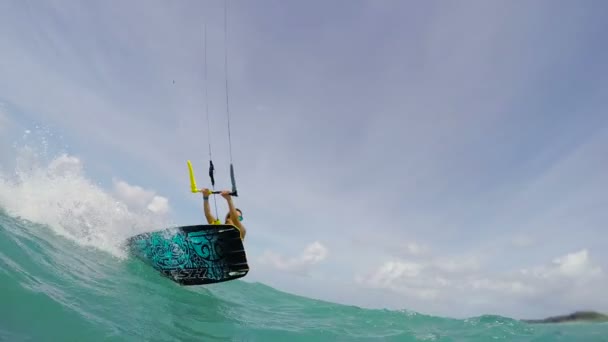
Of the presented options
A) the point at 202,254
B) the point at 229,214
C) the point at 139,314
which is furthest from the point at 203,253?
the point at 139,314

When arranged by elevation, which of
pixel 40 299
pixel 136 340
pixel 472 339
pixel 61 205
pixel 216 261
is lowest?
pixel 472 339

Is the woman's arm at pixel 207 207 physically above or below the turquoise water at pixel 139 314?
above

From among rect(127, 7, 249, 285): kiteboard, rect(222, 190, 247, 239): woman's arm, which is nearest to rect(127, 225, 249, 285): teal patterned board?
rect(127, 7, 249, 285): kiteboard

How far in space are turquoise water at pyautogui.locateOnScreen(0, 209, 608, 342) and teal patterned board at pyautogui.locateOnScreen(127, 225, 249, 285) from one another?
1.72 ft

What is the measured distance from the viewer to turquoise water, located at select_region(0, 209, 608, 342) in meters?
5.60

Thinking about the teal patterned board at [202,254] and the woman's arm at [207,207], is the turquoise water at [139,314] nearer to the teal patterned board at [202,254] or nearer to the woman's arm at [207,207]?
the teal patterned board at [202,254]

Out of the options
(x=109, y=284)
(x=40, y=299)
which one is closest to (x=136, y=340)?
(x=40, y=299)

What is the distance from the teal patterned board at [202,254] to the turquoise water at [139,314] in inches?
20.7

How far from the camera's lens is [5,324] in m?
4.73

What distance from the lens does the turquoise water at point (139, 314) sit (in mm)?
5598

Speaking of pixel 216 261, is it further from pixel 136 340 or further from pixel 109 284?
pixel 136 340

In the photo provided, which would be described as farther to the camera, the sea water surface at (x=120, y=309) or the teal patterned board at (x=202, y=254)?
the teal patterned board at (x=202, y=254)

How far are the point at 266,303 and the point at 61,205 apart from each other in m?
9.76

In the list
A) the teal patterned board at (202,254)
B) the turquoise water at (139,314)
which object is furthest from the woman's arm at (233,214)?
the turquoise water at (139,314)
